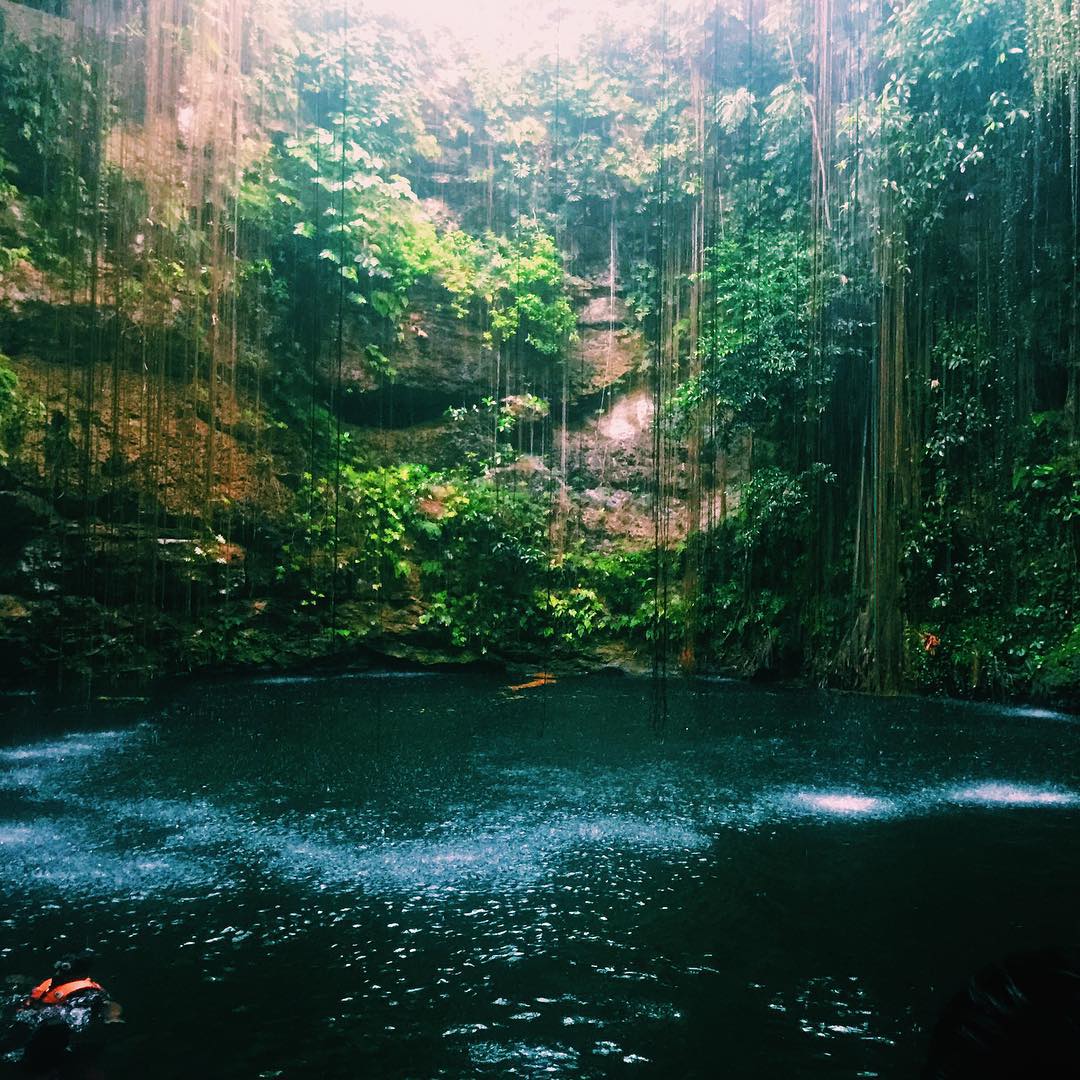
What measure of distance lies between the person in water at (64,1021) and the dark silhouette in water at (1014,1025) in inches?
100

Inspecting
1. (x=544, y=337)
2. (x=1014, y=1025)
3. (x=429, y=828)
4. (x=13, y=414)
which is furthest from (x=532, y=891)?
(x=544, y=337)

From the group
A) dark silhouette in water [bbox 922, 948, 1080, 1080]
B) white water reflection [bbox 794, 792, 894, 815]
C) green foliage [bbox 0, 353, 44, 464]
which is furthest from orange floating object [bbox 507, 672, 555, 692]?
dark silhouette in water [bbox 922, 948, 1080, 1080]

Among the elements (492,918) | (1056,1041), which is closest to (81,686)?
(492,918)

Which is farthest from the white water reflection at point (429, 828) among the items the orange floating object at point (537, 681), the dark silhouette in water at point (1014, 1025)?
the orange floating object at point (537, 681)

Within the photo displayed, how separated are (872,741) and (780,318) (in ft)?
18.3

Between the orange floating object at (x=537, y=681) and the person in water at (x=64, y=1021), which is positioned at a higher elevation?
the person in water at (x=64, y=1021)

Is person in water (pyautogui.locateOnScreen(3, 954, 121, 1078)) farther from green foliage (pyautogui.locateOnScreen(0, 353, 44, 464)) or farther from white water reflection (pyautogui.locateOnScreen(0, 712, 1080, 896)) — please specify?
green foliage (pyautogui.locateOnScreen(0, 353, 44, 464))

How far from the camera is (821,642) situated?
1102 centimetres

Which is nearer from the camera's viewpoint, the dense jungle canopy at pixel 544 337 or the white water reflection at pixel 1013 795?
the white water reflection at pixel 1013 795

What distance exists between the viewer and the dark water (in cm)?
270

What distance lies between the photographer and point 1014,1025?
2.83 ft

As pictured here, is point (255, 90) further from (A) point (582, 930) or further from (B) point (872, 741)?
(A) point (582, 930)

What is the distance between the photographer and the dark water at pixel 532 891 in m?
2.70

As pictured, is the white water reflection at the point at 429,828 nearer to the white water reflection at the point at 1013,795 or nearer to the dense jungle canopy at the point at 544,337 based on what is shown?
the white water reflection at the point at 1013,795
